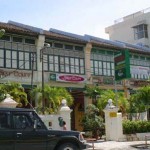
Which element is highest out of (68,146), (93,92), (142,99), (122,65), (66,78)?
(66,78)

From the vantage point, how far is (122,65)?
2753cm

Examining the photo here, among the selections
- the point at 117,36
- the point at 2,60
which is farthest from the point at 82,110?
the point at 117,36

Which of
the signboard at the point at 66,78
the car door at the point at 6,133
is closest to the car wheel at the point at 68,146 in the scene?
the car door at the point at 6,133

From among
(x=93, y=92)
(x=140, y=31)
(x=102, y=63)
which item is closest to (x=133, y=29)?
(x=140, y=31)

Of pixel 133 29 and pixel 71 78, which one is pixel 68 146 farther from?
pixel 133 29

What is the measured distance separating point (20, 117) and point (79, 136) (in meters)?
2.22

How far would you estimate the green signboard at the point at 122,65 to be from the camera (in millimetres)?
27047

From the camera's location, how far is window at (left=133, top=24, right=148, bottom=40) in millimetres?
56344

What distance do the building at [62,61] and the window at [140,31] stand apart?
1084 cm

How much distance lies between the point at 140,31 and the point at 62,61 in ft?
74.2

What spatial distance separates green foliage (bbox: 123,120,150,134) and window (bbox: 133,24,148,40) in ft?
97.2

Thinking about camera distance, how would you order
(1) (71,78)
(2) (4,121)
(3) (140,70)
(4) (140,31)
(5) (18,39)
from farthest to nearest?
(4) (140,31), (3) (140,70), (1) (71,78), (5) (18,39), (2) (4,121)

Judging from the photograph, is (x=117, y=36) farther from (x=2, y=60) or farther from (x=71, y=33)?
(x=2, y=60)

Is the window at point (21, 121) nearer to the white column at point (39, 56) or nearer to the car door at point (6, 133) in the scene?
the car door at point (6, 133)
